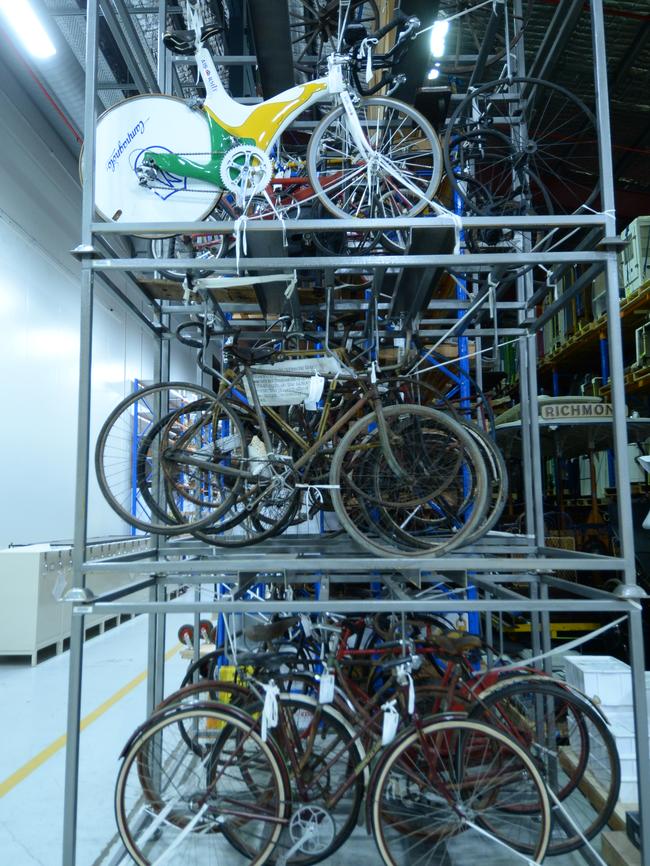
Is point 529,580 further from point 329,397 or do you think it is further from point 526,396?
point 329,397

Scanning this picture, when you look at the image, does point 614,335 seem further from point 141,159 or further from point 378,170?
point 141,159

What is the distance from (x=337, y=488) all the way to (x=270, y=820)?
58.2 inches

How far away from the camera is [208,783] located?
3.06m

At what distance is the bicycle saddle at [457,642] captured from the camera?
3.26 m

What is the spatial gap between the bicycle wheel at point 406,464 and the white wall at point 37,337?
18.8 feet

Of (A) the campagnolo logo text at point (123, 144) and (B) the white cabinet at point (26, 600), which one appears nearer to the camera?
(A) the campagnolo logo text at point (123, 144)

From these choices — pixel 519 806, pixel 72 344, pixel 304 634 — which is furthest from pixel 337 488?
pixel 72 344

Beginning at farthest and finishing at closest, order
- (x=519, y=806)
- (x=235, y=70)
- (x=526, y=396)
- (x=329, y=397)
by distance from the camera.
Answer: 1. (x=235, y=70)
2. (x=526, y=396)
3. (x=329, y=397)
4. (x=519, y=806)

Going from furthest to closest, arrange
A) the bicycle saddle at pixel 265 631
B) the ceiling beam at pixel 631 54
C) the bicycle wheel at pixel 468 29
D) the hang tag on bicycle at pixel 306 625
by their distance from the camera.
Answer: the ceiling beam at pixel 631 54 → the bicycle wheel at pixel 468 29 → the hang tag on bicycle at pixel 306 625 → the bicycle saddle at pixel 265 631

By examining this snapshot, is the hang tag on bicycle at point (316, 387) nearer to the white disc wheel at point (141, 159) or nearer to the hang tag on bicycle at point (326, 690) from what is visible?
the white disc wheel at point (141, 159)

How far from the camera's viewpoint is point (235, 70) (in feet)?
23.6

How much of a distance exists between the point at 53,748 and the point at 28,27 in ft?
19.3

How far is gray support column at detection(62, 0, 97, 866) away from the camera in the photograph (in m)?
2.68

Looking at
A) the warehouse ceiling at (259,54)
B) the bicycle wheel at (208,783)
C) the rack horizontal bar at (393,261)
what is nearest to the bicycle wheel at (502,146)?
the warehouse ceiling at (259,54)
